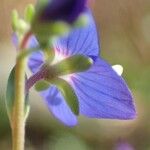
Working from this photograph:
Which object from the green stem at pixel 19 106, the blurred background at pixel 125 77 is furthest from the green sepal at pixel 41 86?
the blurred background at pixel 125 77

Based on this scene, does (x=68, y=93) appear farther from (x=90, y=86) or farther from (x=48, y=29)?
(x=48, y=29)

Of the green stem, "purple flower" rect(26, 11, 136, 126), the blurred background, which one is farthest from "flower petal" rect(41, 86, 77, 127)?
the blurred background

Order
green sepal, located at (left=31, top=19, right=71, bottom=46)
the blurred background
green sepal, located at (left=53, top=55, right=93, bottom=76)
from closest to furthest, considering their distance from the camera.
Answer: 1. green sepal, located at (left=31, top=19, right=71, bottom=46)
2. green sepal, located at (left=53, top=55, right=93, bottom=76)
3. the blurred background

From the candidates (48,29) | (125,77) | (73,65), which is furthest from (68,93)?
(125,77)

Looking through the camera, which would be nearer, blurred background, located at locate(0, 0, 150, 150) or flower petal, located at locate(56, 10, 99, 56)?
flower petal, located at locate(56, 10, 99, 56)

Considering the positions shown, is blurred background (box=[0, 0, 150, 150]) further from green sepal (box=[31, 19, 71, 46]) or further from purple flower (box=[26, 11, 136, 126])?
green sepal (box=[31, 19, 71, 46])

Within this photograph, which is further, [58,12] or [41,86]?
[41,86]

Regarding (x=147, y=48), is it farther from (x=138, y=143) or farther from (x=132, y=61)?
(x=138, y=143)
